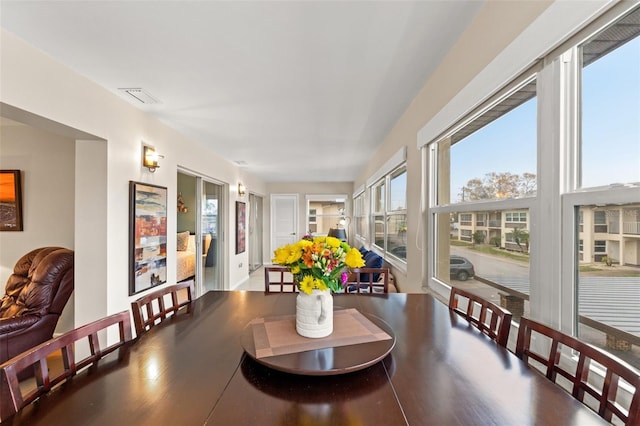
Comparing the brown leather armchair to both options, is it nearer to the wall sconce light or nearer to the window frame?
the wall sconce light

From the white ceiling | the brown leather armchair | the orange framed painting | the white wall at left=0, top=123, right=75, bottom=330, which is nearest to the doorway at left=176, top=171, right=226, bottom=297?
the white wall at left=0, top=123, right=75, bottom=330

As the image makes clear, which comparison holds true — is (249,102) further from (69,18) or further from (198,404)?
(198,404)

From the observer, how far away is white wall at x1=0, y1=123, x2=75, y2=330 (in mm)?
3152

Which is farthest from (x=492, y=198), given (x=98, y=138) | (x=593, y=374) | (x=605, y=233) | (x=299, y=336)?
(x=98, y=138)

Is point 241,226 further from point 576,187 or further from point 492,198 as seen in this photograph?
point 576,187

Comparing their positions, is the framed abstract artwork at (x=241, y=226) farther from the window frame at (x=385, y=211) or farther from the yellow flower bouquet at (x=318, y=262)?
the yellow flower bouquet at (x=318, y=262)

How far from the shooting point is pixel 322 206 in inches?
333

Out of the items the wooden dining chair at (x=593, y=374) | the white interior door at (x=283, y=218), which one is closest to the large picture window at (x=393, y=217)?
the wooden dining chair at (x=593, y=374)

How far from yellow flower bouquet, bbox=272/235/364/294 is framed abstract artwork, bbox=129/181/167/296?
85.5 inches

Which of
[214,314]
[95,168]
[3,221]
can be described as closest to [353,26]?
[214,314]

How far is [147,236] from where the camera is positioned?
2.85 meters

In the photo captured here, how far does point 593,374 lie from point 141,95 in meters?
3.29

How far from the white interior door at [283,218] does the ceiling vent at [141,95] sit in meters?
5.69

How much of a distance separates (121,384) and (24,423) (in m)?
0.21
